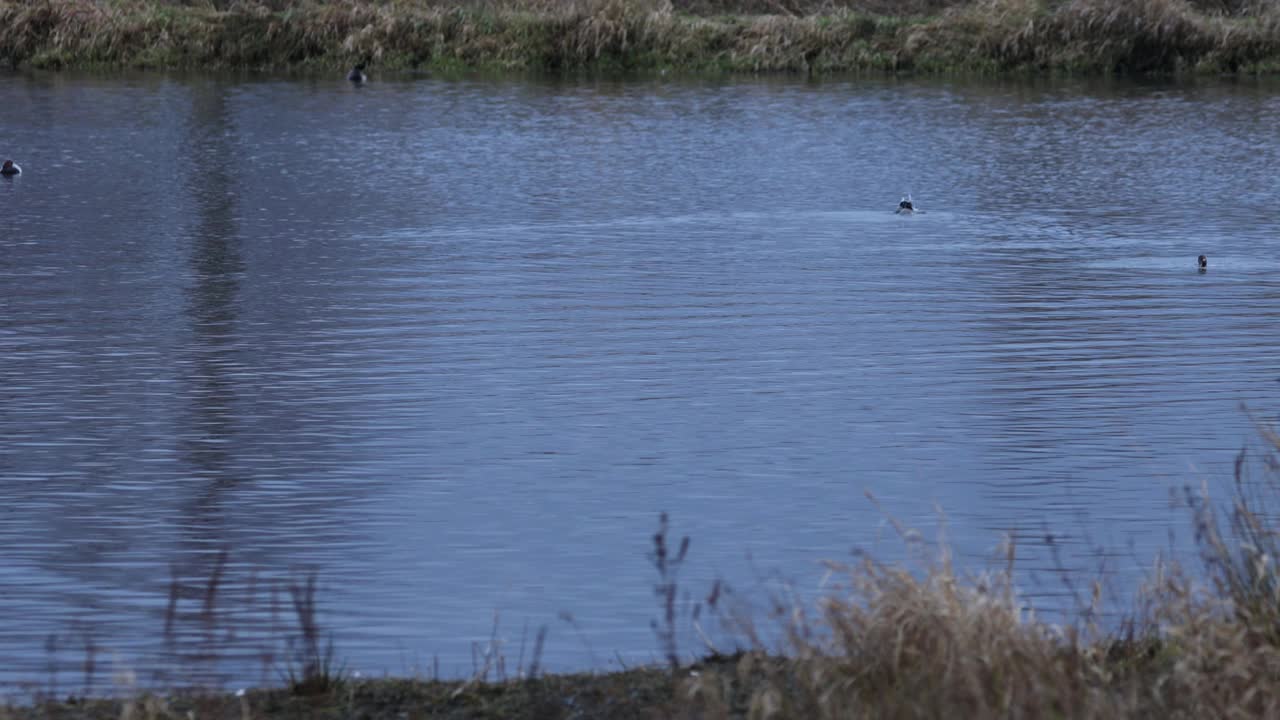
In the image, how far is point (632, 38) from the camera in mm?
41906

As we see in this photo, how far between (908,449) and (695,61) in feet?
100

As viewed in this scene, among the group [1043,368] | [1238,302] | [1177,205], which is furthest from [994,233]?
[1043,368]

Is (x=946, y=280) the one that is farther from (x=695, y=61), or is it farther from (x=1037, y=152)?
(x=695, y=61)

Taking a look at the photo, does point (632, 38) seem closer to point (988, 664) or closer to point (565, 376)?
point (565, 376)

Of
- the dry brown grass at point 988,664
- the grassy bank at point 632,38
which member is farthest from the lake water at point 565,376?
the grassy bank at point 632,38

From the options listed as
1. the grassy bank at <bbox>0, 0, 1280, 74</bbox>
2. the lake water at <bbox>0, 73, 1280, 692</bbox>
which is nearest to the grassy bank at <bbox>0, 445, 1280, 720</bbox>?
the lake water at <bbox>0, 73, 1280, 692</bbox>

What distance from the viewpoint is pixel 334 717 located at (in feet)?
20.5

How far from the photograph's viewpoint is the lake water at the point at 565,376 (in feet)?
28.2

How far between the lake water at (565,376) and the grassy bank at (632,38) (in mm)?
13041

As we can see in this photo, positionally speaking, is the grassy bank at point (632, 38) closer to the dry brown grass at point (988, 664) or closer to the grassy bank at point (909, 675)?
the grassy bank at point (909, 675)

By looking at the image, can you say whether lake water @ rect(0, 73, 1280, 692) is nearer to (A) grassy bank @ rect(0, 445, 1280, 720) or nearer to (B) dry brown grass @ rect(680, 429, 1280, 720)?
(A) grassy bank @ rect(0, 445, 1280, 720)

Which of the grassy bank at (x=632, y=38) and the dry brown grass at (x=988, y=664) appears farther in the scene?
the grassy bank at (x=632, y=38)

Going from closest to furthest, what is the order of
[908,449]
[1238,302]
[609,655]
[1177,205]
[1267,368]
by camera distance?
1. [609,655]
2. [908,449]
3. [1267,368]
4. [1238,302]
5. [1177,205]

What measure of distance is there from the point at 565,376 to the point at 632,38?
29398 millimetres
